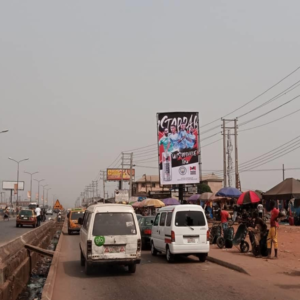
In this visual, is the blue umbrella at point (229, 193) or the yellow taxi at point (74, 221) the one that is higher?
the blue umbrella at point (229, 193)

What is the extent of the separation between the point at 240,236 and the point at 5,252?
10.1 m

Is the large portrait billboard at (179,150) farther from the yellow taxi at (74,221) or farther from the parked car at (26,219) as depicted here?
the parked car at (26,219)

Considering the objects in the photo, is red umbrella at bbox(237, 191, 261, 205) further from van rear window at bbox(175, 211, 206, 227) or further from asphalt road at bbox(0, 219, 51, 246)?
asphalt road at bbox(0, 219, 51, 246)

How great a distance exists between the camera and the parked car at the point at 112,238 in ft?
40.7

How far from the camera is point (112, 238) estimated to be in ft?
41.2

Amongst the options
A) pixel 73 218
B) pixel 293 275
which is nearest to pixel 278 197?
pixel 73 218

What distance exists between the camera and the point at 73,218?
3341cm

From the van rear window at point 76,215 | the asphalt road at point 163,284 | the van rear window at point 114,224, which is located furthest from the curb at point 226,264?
the van rear window at point 76,215

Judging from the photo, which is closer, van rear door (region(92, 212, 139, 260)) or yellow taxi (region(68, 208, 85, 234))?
van rear door (region(92, 212, 139, 260))

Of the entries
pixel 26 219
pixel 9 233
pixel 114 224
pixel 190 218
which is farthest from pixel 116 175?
pixel 114 224

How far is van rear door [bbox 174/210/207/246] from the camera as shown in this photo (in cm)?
1552

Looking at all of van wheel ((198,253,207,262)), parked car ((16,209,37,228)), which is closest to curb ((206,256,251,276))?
van wheel ((198,253,207,262))

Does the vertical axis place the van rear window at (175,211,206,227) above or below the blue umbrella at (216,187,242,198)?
below

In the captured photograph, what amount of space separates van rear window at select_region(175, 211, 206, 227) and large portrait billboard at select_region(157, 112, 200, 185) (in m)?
24.7
